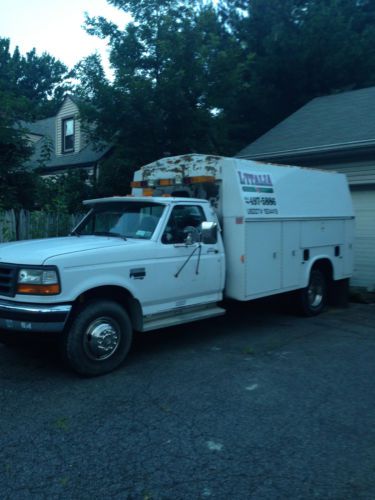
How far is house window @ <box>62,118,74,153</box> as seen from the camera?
72.1 ft

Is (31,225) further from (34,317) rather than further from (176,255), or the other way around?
(34,317)

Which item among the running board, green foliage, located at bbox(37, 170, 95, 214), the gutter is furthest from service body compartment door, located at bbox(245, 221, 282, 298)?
green foliage, located at bbox(37, 170, 95, 214)

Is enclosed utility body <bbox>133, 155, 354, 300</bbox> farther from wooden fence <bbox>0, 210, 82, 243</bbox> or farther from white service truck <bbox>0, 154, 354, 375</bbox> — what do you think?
wooden fence <bbox>0, 210, 82, 243</bbox>

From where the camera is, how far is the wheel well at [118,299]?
531 centimetres

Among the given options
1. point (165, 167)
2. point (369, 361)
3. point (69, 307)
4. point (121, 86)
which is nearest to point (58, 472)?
point (69, 307)

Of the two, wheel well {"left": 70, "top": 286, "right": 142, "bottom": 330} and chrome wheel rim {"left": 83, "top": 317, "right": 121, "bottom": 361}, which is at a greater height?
wheel well {"left": 70, "top": 286, "right": 142, "bottom": 330}

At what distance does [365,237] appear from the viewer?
10945 mm

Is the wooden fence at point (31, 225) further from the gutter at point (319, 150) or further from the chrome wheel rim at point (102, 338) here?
the gutter at point (319, 150)

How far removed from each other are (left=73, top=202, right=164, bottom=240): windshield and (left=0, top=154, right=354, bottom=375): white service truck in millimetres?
16

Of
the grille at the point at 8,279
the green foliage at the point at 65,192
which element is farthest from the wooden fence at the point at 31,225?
the grille at the point at 8,279

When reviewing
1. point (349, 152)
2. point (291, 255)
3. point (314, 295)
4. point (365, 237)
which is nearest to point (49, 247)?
point (291, 255)

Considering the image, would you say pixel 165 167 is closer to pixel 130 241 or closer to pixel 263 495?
pixel 130 241

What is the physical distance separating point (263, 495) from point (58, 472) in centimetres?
143

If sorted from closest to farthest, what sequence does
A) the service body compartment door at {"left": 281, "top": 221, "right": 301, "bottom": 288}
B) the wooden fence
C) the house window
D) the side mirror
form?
the side mirror < the service body compartment door at {"left": 281, "top": 221, "right": 301, "bottom": 288} < the wooden fence < the house window
